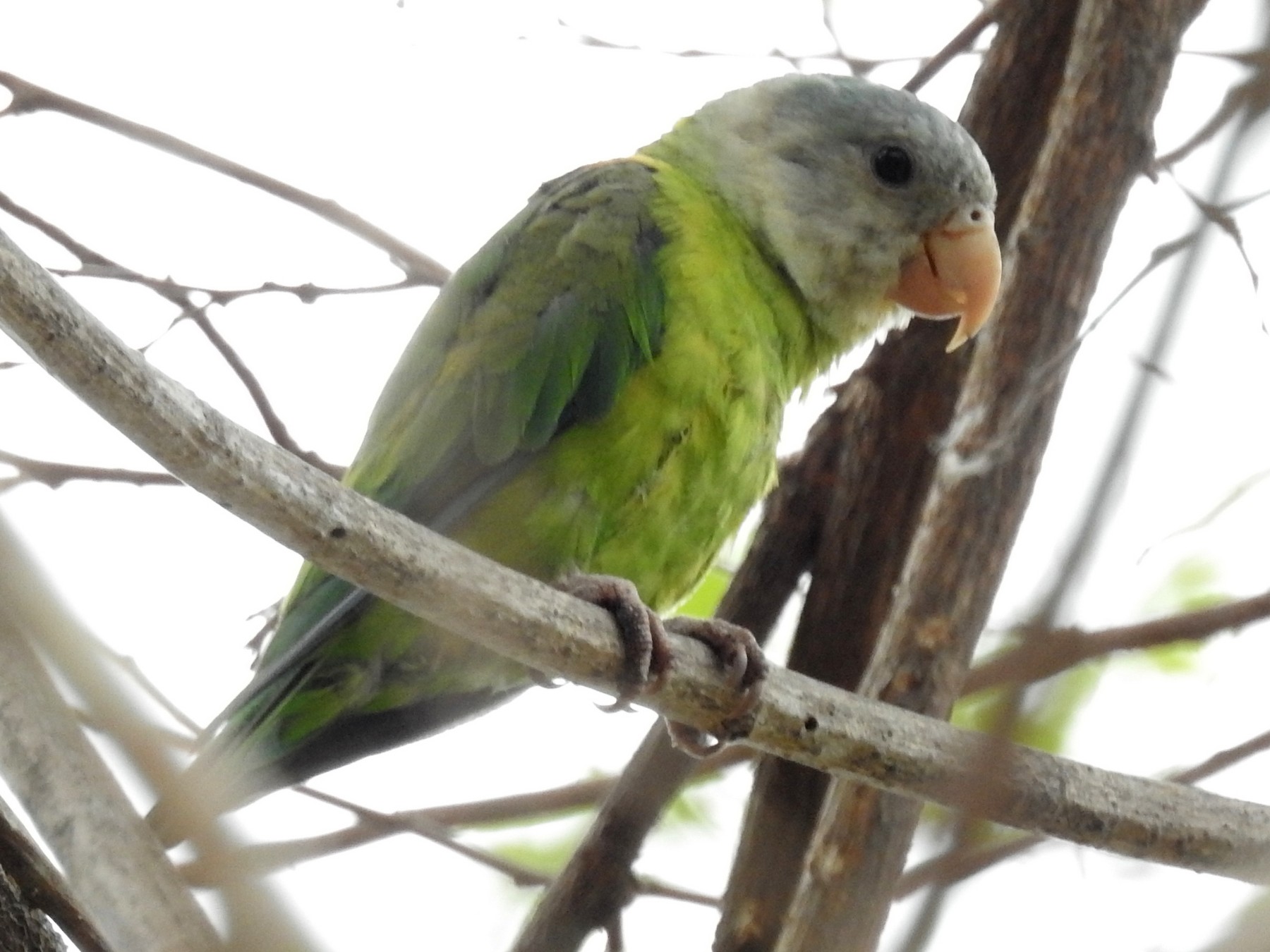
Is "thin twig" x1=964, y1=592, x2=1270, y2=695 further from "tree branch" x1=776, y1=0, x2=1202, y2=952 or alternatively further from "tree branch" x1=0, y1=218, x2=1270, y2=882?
"tree branch" x1=0, y1=218, x2=1270, y2=882

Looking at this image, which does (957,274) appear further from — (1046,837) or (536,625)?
(536,625)

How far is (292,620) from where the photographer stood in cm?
243

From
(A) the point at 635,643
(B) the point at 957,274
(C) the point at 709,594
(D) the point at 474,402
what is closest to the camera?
(A) the point at 635,643

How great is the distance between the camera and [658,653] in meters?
2.10

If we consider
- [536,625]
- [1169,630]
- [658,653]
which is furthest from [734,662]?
[1169,630]

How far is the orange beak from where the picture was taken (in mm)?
2764

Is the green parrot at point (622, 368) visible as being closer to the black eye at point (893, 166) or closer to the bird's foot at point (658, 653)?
the black eye at point (893, 166)

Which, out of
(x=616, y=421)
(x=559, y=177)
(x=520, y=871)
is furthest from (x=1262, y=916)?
(x=559, y=177)

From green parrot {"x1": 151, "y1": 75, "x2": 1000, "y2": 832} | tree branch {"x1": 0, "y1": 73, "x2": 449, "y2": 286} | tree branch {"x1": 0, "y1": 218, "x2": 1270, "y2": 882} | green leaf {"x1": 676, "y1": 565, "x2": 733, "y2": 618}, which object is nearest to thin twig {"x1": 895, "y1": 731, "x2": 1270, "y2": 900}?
tree branch {"x1": 0, "y1": 218, "x2": 1270, "y2": 882}

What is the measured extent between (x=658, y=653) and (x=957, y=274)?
44.0 inches

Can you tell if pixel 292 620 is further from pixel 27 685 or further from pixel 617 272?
pixel 27 685

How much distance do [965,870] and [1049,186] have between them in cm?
180

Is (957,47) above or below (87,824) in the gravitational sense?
above

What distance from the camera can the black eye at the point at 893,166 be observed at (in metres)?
2.92
